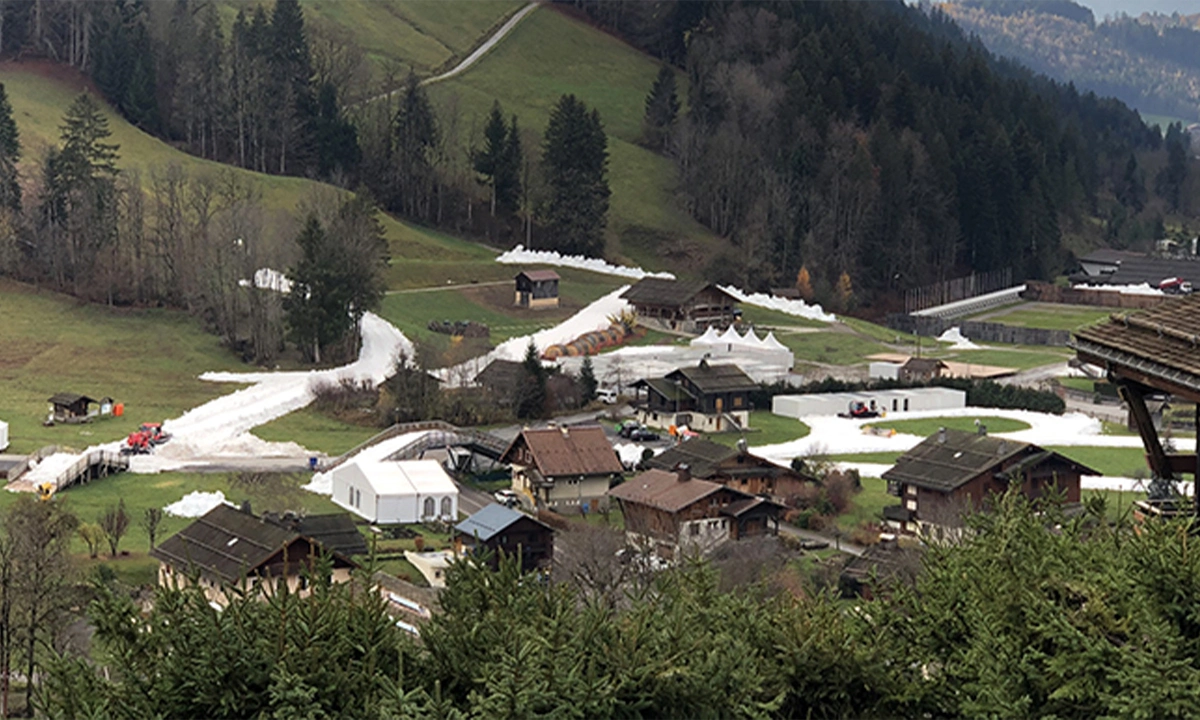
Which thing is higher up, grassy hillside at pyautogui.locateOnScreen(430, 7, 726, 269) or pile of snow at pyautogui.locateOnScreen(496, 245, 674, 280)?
grassy hillside at pyautogui.locateOnScreen(430, 7, 726, 269)

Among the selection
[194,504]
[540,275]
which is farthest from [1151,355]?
[540,275]

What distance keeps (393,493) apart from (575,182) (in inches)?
2229

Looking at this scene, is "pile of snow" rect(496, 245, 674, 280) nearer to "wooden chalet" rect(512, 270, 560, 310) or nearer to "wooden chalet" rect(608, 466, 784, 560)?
"wooden chalet" rect(512, 270, 560, 310)

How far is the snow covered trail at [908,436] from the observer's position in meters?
56.3

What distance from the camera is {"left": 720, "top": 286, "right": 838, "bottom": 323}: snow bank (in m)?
89.1

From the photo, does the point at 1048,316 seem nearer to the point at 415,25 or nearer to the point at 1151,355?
the point at 415,25

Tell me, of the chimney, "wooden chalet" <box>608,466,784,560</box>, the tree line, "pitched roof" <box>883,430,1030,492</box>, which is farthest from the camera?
the chimney

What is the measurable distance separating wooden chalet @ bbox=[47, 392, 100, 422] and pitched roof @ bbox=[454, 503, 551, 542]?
1839 cm

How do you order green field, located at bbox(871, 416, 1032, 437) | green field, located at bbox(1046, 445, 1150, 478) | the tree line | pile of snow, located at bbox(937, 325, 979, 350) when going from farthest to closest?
pile of snow, located at bbox(937, 325, 979, 350) < green field, located at bbox(871, 416, 1032, 437) < green field, located at bbox(1046, 445, 1150, 478) < the tree line

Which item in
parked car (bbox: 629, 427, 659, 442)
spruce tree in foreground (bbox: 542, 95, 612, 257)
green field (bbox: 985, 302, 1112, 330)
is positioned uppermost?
spruce tree in foreground (bbox: 542, 95, 612, 257)

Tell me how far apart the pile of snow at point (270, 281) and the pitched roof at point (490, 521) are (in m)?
29.2

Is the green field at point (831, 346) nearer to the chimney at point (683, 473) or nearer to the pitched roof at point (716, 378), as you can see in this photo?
the pitched roof at point (716, 378)

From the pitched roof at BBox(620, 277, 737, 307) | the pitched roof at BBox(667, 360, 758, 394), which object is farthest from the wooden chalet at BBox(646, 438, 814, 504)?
the pitched roof at BBox(620, 277, 737, 307)

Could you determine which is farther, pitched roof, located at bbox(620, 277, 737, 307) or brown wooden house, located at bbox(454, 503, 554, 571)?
pitched roof, located at bbox(620, 277, 737, 307)
